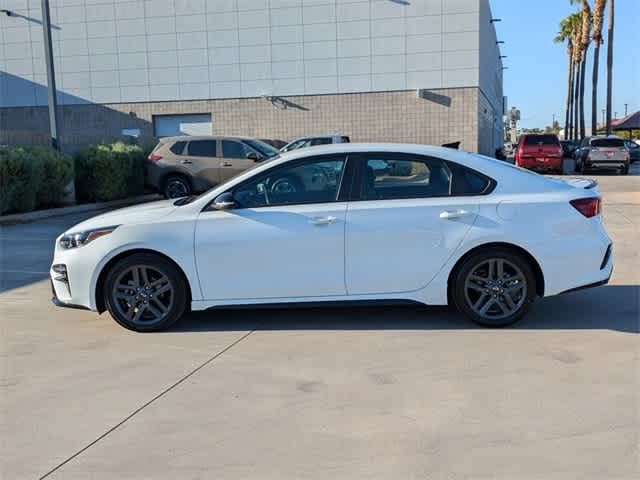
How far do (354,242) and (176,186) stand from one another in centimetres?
1296

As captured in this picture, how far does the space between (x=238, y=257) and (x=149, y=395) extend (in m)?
1.60

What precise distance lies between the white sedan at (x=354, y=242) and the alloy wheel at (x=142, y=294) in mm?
12

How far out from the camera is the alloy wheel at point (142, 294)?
5.97 m

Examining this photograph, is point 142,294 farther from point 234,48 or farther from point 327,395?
point 234,48

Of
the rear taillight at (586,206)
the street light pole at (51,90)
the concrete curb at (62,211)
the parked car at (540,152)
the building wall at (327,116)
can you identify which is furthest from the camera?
the building wall at (327,116)

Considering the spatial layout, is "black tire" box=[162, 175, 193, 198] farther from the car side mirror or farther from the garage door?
the garage door

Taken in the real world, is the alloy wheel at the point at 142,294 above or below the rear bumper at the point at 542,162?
below

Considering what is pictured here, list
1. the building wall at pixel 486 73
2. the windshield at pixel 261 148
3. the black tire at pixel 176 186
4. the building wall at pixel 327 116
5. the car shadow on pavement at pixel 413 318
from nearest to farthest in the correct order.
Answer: the car shadow on pavement at pixel 413 318 → the black tire at pixel 176 186 → the windshield at pixel 261 148 → the building wall at pixel 327 116 → the building wall at pixel 486 73

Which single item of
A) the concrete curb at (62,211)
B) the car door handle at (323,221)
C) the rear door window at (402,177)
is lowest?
the concrete curb at (62,211)

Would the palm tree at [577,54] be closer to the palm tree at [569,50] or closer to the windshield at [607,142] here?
the palm tree at [569,50]

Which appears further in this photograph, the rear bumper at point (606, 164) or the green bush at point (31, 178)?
A: the rear bumper at point (606, 164)

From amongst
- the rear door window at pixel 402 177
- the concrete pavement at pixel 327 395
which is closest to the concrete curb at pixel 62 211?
the concrete pavement at pixel 327 395

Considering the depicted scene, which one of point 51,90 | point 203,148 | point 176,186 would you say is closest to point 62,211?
point 51,90

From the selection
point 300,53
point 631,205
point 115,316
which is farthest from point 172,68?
point 115,316
